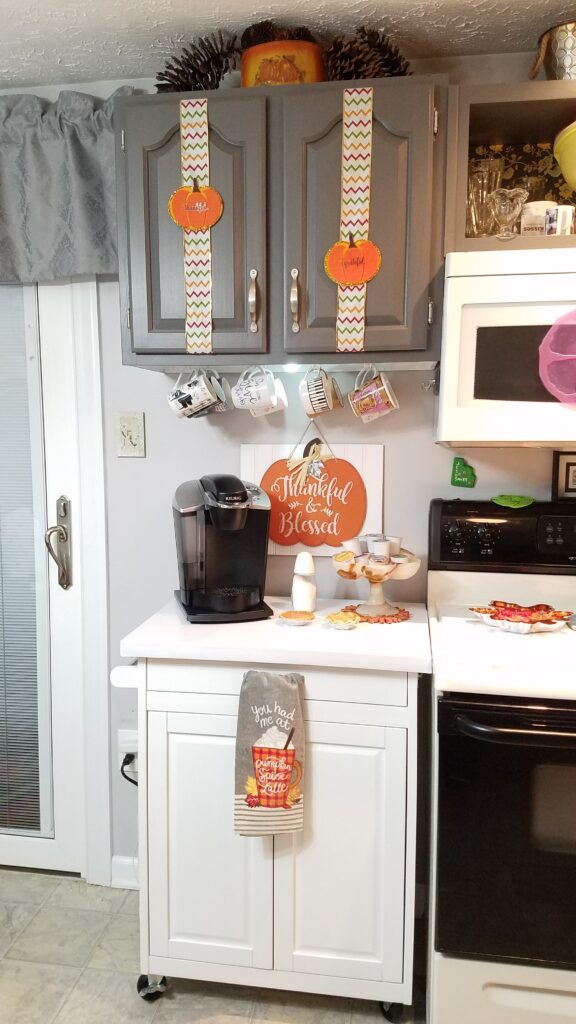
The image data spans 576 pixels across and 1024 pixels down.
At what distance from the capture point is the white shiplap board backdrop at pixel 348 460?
1973mm

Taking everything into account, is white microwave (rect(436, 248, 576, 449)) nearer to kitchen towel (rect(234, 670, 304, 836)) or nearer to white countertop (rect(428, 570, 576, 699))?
white countertop (rect(428, 570, 576, 699))

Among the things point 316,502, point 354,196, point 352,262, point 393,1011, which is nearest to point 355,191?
point 354,196

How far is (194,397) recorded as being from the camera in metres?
1.88

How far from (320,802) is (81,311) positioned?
1459 millimetres

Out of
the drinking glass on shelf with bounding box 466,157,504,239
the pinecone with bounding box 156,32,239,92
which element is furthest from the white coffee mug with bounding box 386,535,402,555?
the pinecone with bounding box 156,32,239,92

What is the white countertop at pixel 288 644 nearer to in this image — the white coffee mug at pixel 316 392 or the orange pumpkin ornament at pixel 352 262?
the white coffee mug at pixel 316 392

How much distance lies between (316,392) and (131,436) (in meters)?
0.58

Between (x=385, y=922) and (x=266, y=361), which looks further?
(x=266, y=361)

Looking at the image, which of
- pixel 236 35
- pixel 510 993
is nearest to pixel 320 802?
pixel 510 993

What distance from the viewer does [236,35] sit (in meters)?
1.76

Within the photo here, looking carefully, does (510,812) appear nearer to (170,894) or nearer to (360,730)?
(360,730)

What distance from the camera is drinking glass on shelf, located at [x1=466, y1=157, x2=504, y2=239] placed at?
171cm

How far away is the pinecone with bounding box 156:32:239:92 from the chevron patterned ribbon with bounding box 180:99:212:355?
11cm

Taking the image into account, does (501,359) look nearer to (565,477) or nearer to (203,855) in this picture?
(565,477)
